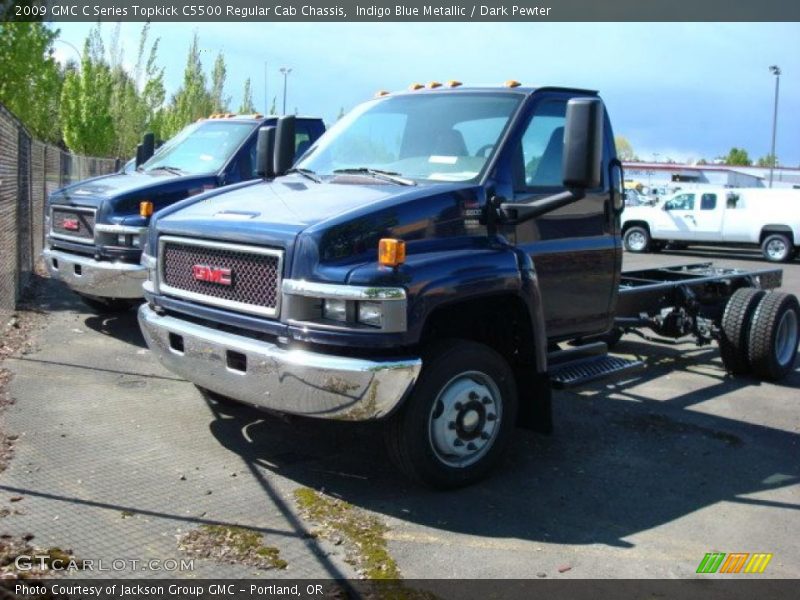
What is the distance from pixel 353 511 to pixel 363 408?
677 mm

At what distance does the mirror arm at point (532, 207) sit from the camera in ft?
16.5

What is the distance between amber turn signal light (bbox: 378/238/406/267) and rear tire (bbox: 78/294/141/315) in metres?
5.69

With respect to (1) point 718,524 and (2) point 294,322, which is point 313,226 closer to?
(2) point 294,322

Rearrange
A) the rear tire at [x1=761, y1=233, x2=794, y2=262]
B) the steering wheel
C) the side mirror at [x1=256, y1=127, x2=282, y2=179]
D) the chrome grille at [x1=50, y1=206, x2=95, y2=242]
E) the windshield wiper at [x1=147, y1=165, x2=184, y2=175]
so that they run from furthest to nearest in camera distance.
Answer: the rear tire at [x1=761, y1=233, x2=794, y2=262] < the windshield wiper at [x1=147, y1=165, x2=184, y2=175] < the chrome grille at [x1=50, y1=206, x2=95, y2=242] < the side mirror at [x1=256, y1=127, x2=282, y2=179] < the steering wheel

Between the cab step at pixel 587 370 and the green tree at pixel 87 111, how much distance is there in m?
24.3

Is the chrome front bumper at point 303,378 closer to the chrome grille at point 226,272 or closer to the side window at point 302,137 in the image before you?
the chrome grille at point 226,272

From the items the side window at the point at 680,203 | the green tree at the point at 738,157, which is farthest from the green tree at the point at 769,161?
the side window at the point at 680,203

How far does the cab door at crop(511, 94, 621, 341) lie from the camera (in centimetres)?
536

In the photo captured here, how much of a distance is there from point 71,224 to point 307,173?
3.81 meters

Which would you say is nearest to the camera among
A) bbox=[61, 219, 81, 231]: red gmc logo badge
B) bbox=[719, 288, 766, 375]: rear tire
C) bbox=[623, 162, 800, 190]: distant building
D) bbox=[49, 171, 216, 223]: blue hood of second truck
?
bbox=[719, 288, 766, 375]: rear tire

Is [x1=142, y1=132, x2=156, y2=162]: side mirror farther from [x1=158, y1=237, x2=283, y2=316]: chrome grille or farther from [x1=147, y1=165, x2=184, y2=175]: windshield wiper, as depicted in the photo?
[x1=158, y1=237, x2=283, y2=316]: chrome grille

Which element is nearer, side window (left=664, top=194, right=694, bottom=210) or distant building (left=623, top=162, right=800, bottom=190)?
side window (left=664, top=194, right=694, bottom=210)

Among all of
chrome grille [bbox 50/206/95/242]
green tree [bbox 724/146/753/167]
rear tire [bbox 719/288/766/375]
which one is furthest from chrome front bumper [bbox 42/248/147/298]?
A: green tree [bbox 724/146/753/167]

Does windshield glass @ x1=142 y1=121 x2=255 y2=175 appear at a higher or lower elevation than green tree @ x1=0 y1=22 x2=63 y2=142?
lower
